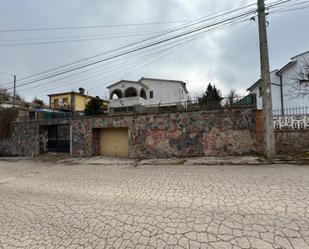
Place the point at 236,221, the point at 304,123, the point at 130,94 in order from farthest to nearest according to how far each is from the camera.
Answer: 1. the point at 130,94
2. the point at 304,123
3. the point at 236,221

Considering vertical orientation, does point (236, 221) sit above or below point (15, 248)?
above

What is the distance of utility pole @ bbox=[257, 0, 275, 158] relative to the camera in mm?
8398

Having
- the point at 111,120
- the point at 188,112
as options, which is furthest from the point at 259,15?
the point at 111,120

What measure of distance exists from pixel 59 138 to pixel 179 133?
34.3 feet

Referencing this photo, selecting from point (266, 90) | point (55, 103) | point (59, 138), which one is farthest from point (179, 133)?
point (55, 103)

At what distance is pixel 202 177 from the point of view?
612cm

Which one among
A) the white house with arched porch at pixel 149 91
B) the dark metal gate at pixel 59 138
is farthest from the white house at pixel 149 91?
the dark metal gate at pixel 59 138

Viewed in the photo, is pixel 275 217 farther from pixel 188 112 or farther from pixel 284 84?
pixel 284 84

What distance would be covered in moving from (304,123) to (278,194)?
7128mm

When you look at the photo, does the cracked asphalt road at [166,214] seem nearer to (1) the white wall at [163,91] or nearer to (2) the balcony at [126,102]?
(2) the balcony at [126,102]

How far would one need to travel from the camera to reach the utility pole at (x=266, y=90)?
8.40m

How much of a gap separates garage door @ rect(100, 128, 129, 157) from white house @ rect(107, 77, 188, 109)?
12.8 m

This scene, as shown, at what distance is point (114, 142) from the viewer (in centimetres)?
1316

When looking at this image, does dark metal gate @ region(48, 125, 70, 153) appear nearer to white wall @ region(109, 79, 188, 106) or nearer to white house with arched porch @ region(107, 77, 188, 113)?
white house with arched porch @ region(107, 77, 188, 113)
